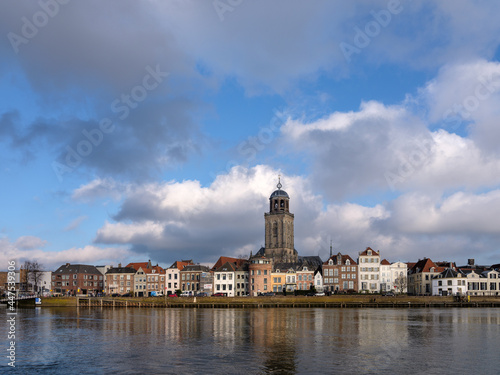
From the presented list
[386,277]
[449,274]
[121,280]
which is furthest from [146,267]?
[449,274]

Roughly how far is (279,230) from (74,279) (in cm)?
6246

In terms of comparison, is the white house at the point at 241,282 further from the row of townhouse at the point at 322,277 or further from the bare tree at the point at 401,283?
the bare tree at the point at 401,283

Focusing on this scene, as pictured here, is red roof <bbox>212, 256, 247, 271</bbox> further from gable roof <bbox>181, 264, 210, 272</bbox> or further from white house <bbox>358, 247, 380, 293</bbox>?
white house <bbox>358, 247, 380, 293</bbox>

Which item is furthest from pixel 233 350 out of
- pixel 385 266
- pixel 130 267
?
pixel 130 267

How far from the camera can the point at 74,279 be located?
154750mm

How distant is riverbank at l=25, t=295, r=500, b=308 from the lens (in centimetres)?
10724

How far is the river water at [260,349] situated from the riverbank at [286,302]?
154 feet

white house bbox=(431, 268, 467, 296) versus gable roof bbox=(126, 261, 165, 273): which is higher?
gable roof bbox=(126, 261, 165, 273)

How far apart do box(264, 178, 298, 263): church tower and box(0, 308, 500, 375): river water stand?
313 ft

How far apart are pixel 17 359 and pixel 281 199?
128612 millimetres

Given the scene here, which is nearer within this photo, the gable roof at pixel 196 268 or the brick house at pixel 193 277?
the brick house at pixel 193 277

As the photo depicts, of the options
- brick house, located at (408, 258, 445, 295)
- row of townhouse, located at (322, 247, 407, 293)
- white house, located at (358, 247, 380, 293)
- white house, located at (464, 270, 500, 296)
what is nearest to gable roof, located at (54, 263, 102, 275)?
row of townhouse, located at (322, 247, 407, 293)

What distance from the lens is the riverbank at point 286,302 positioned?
352 feet

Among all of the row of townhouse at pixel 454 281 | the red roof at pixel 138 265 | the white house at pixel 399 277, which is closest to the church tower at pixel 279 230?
the white house at pixel 399 277
